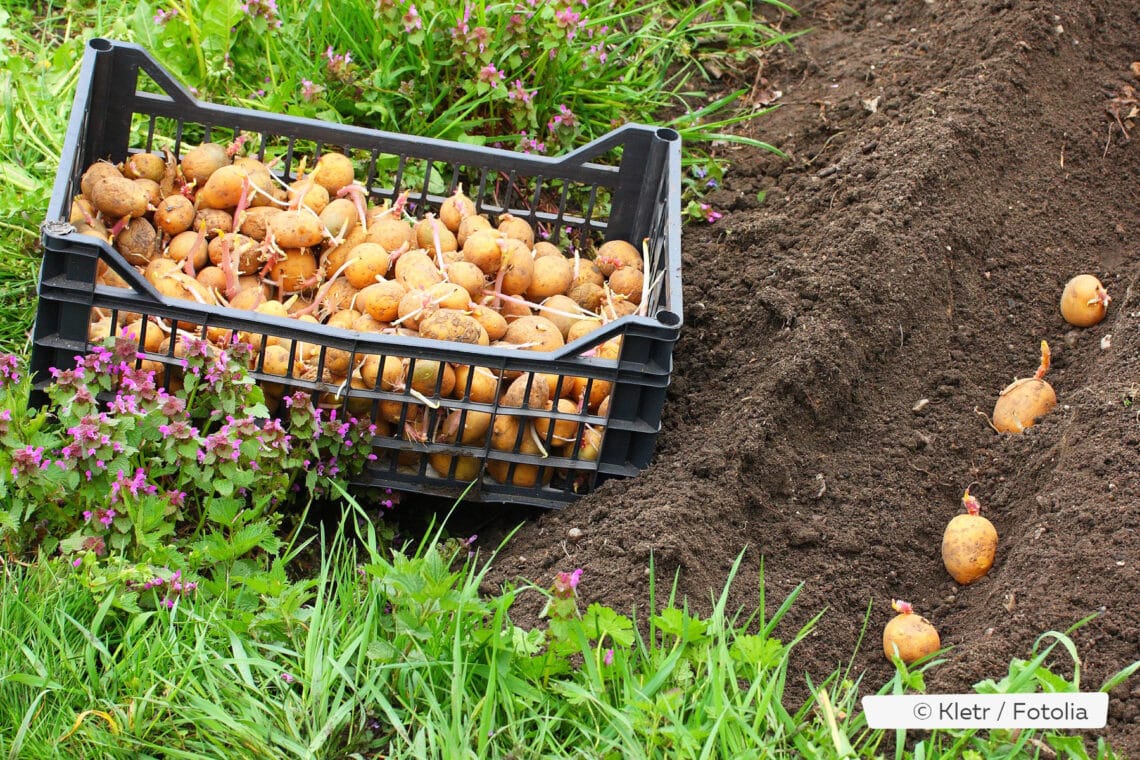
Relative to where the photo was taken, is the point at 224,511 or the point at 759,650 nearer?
the point at 759,650

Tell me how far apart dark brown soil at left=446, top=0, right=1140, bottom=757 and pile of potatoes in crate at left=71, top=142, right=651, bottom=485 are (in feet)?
0.87

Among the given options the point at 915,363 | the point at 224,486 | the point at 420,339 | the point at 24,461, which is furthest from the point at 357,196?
the point at 915,363

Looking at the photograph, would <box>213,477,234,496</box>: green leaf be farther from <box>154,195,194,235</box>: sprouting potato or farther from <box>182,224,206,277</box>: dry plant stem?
<box>154,195,194,235</box>: sprouting potato

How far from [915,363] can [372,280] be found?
1.37 metres

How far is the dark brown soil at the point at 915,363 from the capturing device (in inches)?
90.0

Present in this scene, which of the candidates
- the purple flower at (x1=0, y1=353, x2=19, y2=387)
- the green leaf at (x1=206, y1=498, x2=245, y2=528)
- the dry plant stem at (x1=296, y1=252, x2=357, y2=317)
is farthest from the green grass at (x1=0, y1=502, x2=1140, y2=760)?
the dry plant stem at (x1=296, y1=252, x2=357, y2=317)

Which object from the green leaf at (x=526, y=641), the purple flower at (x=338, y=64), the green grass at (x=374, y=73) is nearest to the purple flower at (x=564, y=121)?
the green grass at (x=374, y=73)

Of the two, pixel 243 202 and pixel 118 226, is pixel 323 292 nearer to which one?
pixel 243 202

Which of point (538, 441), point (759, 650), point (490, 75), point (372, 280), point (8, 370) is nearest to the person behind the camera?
point (759, 650)

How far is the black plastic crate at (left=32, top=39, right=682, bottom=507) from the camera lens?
7.98 feet

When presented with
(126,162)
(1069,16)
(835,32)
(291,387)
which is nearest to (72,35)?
(126,162)

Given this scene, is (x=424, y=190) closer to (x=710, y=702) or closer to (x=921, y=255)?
(x=921, y=255)

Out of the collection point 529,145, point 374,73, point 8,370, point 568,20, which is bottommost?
point 8,370

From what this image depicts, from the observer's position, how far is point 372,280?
2.86m
